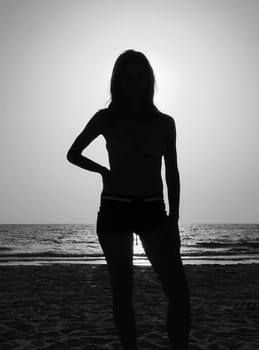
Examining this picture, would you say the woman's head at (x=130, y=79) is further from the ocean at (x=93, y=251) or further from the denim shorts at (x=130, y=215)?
the ocean at (x=93, y=251)

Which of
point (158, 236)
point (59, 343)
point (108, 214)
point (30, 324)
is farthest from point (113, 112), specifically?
point (30, 324)

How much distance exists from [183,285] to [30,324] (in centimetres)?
375

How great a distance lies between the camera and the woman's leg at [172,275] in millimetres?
2787

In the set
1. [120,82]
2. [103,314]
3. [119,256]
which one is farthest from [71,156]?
[103,314]

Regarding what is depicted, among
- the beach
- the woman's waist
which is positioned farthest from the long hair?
the beach

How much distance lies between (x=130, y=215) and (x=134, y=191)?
16 centimetres

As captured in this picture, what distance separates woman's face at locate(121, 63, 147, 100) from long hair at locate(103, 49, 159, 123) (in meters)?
0.02

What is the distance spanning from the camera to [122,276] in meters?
2.84

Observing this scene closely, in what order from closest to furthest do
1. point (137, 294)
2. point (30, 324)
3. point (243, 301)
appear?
point (30, 324)
point (243, 301)
point (137, 294)

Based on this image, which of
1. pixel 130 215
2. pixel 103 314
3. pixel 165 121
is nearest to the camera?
pixel 130 215

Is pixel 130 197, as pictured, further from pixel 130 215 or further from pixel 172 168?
pixel 172 168

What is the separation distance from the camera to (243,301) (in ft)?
25.9

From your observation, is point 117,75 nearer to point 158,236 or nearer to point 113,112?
point 113,112

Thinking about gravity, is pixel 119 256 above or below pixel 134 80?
below
